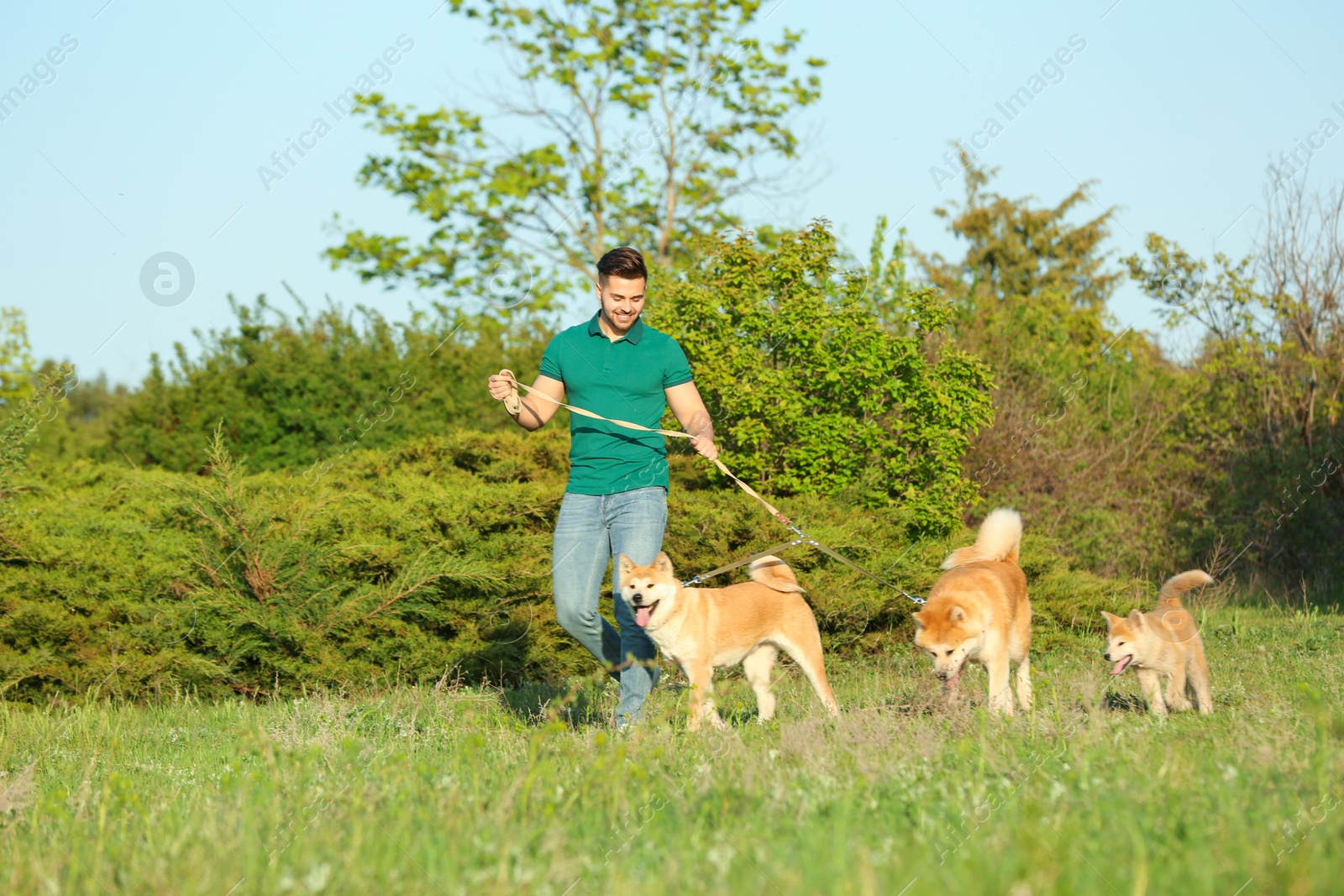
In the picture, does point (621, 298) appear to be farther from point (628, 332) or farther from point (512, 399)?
point (512, 399)

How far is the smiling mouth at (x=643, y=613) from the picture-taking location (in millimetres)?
5422

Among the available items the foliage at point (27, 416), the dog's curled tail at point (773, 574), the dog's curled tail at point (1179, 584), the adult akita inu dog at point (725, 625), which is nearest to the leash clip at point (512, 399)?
the adult akita inu dog at point (725, 625)

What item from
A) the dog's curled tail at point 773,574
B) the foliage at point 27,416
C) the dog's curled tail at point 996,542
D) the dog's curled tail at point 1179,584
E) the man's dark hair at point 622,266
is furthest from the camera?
the foliage at point 27,416

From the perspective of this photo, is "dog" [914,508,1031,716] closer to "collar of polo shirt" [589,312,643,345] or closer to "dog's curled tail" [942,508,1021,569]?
"dog's curled tail" [942,508,1021,569]

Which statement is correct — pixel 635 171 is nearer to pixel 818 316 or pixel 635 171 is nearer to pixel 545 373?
pixel 818 316

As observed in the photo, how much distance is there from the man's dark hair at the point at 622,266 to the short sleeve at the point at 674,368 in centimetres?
42

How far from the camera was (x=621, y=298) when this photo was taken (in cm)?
532

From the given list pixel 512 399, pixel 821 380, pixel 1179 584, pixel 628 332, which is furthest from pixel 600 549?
pixel 821 380

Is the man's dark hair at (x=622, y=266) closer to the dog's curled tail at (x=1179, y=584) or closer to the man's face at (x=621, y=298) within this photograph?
the man's face at (x=621, y=298)

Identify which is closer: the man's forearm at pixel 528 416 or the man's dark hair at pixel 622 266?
the man's dark hair at pixel 622 266

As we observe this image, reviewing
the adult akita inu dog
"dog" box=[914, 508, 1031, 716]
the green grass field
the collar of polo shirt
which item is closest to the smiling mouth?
the adult akita inu dog

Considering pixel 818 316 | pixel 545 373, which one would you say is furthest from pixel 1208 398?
pixel 545 373

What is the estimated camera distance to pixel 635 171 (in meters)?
21.7

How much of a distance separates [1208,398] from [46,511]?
12998 mm
